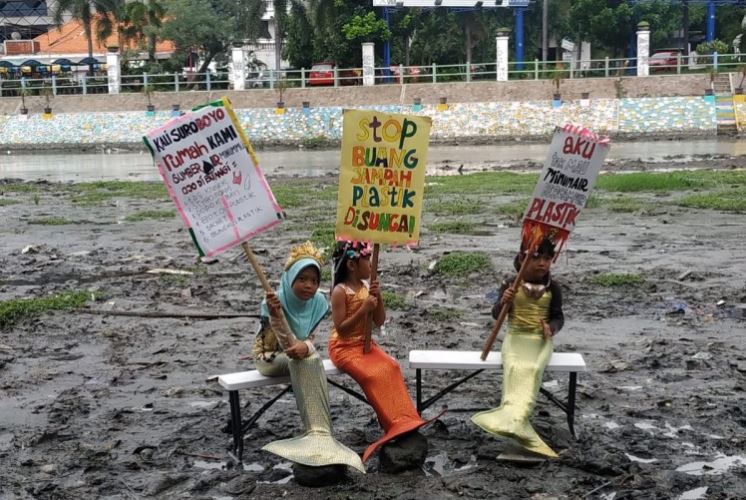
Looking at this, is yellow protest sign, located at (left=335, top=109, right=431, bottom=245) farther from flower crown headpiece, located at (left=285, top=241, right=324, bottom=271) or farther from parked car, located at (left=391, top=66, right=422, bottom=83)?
parked car, located at (left=391, top=66, right=422, bottom=83)

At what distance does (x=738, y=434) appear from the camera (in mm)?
5598

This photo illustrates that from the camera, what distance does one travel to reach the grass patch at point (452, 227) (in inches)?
514

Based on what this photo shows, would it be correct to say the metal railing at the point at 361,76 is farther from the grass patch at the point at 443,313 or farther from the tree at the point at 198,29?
the grass patch at the point at 443,313

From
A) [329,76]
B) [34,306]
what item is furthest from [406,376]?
[329,76]

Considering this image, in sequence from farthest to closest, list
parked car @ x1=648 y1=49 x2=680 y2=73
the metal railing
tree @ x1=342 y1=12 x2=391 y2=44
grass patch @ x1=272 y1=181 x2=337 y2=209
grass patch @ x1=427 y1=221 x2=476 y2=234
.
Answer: tree @ x1=342 y1=12 x2=391 y2=44
parked car @ x1=648 y1=49 x2=680 y2=73
the metal railing
grass patch @ x1=272 y1=181 x2=337 y2=209
grass patch @ x1=427 y1=221 x2=476 y2=234

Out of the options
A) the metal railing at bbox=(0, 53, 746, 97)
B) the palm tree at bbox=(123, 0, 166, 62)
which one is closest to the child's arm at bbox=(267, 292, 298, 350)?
the metal railing at bbox=(0, 53, 746, 97)

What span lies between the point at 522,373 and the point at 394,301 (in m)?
3.72

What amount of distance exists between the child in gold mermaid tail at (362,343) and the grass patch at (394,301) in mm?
3318

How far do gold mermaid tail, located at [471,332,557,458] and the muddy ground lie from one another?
0.58 feet

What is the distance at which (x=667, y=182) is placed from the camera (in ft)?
57.7

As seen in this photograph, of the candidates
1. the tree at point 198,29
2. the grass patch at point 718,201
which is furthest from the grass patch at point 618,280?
the tree at point 198,29

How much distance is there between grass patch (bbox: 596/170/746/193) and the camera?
1734cm

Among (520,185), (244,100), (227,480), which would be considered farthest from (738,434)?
(244,100)

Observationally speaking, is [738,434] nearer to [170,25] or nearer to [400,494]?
[400,494]
